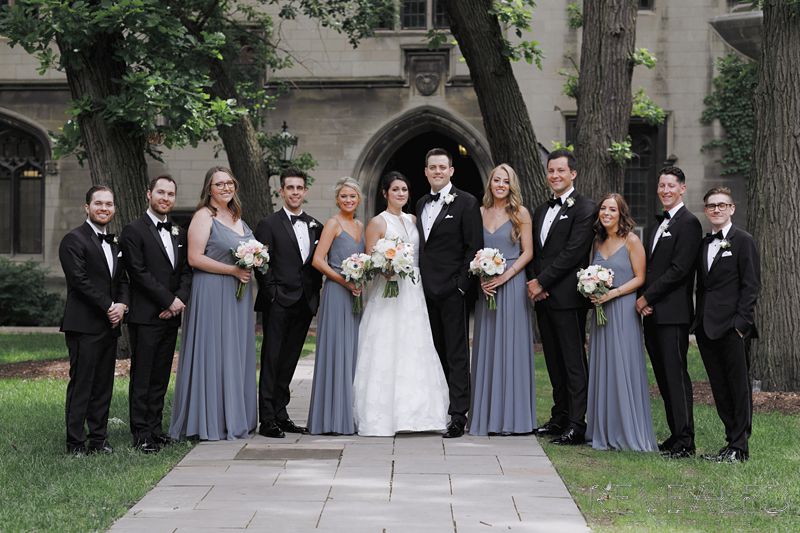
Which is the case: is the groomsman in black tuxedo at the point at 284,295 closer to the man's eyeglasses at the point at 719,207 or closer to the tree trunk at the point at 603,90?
the man's eyeglasses at the point at 719,207

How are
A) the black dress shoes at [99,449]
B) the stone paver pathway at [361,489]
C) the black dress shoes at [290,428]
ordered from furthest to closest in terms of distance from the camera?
the black dress shoes at [290,428]
the black dress shoes at [99,449]
the stone paver pathway at [361,489]

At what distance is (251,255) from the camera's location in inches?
353

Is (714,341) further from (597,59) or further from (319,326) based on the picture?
(597,59)

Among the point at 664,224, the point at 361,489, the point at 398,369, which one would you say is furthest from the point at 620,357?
the point at 361,489

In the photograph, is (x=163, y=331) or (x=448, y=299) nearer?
(x=163, y=331)

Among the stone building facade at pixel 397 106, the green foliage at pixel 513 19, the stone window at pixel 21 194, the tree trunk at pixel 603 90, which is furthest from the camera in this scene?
the stone window at pixel 21 194

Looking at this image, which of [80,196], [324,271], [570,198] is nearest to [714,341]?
[570,198]

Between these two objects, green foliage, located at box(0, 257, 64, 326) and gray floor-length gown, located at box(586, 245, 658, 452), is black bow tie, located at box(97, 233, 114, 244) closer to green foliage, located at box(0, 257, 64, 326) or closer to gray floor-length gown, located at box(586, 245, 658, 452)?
gray floor-length gown, located at box(586, 245, 658, 452)

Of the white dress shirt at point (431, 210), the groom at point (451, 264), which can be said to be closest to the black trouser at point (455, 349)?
the groom at point (451, 264)

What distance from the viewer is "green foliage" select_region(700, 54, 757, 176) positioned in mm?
23109

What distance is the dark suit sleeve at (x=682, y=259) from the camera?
842 centimetres

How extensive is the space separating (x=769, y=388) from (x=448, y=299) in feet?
14.8

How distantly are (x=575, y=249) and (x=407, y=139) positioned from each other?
15724 millimetres

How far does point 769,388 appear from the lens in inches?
471
